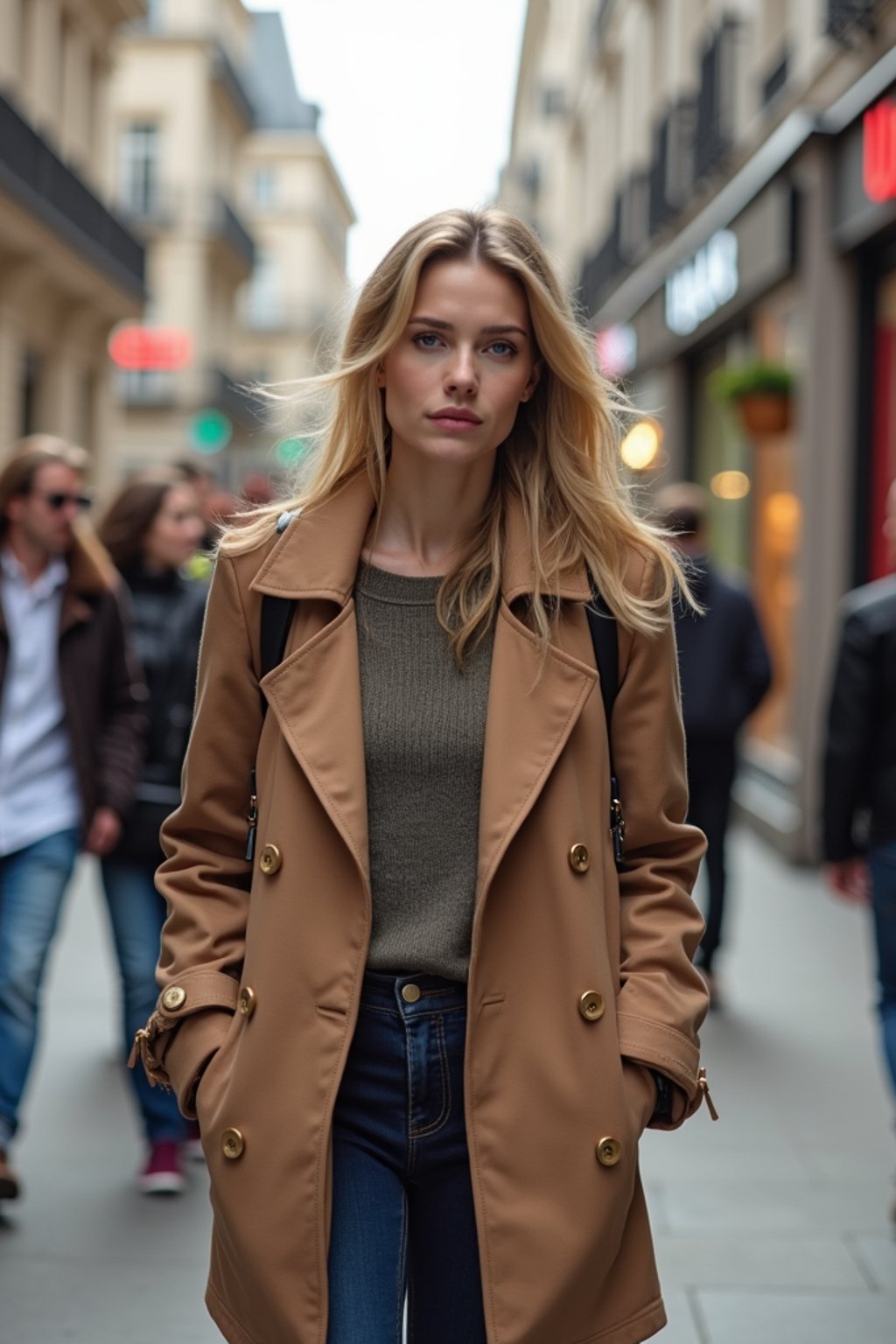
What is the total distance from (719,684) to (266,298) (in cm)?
6518

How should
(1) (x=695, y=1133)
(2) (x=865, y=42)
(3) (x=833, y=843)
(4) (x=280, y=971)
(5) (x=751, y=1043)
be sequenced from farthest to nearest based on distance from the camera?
(2) (x=865, y=42)
(5) (x=751, y=1043)
(1) (x=695, y=1133)
(3) (x=833, y=843)
(4) (x=280, y=971)

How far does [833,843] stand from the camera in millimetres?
5391

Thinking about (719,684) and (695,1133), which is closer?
(695,1133)

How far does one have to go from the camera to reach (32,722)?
534 cm

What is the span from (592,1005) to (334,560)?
671 millimetres

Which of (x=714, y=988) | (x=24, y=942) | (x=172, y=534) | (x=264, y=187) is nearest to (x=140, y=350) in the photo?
(x=714, y=988)

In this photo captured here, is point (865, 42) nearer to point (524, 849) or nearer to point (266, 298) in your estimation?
point (524, 849)

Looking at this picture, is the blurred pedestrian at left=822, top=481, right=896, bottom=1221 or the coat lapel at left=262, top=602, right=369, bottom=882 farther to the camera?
the blurred pedestrian at left=822, top=481, right=896, bottom=1221

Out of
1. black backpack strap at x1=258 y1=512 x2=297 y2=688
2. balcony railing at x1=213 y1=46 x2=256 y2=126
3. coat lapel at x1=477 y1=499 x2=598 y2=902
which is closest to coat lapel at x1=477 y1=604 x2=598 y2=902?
coat lapel at x1=477 y1=499 x2=598 y2=902

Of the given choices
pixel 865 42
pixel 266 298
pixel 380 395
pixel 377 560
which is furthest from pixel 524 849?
pixel 266 298

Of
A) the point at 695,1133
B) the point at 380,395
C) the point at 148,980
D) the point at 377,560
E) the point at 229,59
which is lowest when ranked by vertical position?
the point at 695,1133

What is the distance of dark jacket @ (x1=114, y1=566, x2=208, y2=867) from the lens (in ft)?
18.4

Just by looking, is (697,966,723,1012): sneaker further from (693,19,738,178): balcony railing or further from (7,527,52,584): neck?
(693,19,738,178): balcony railing

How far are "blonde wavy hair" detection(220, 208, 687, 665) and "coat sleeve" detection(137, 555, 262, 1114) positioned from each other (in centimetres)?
15
